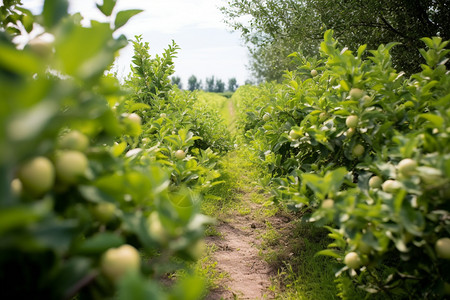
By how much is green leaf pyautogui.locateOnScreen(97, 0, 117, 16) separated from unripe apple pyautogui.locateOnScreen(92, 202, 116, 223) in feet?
2.32

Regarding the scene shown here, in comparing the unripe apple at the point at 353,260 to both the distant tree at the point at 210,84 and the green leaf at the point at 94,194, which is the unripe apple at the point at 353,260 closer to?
the green leaf at the point at 94,194

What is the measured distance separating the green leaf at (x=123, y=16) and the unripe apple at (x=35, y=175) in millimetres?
657

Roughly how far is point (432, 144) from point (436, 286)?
653 millimetres

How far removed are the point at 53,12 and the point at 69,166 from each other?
389mm

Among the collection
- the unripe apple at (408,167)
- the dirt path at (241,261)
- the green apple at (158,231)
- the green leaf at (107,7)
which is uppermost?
the green leaf at (107,7)

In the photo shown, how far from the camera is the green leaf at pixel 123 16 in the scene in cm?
112

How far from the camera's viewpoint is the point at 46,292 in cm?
69

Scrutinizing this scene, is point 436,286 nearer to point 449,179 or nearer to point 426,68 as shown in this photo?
point 449,179

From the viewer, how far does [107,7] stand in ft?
3.73

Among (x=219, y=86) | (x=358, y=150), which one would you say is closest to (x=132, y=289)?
(x=358, y=150)

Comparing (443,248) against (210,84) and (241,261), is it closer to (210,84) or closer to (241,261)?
(241,261)

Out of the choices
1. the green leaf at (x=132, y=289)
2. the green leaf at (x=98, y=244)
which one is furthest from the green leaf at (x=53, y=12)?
the green leaf at (x=132, y=289)

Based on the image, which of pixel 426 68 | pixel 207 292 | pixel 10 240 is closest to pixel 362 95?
pixel 426 68

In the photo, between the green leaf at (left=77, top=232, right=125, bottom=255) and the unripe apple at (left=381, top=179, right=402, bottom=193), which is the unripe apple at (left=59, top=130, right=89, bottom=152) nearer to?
the green leaf at (left=77, top=232, right=125, bottom=255)
